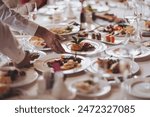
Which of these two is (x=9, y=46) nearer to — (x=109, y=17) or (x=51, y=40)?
(x=51, y=40)

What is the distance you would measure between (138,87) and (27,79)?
371mm

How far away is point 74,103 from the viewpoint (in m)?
0.92

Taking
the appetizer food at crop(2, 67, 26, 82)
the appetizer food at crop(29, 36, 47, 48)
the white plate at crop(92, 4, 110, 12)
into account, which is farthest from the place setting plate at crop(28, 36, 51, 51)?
the white plate at crop(92, 4, 110, 12)

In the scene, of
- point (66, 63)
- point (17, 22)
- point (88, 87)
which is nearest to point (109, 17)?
point (17, 22)

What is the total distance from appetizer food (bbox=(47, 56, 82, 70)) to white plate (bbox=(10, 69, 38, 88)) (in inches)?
3.3

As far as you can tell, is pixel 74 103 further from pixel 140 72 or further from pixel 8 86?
pixel 140 72

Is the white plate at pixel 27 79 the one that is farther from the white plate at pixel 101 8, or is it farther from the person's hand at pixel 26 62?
the white plate at pixel 101 8

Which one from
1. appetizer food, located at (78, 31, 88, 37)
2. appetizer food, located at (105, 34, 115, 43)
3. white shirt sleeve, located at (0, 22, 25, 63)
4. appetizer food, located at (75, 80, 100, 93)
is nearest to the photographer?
appetizer food, located at (75, 80, 100, 93)

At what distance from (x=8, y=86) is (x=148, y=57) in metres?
→ 0.65

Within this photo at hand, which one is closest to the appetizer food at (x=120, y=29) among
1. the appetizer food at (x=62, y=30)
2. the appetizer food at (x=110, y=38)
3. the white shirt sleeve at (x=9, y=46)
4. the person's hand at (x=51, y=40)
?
the appetizer food at (x=110, y=38)

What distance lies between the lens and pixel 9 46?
117cm

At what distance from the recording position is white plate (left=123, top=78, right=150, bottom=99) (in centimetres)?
97

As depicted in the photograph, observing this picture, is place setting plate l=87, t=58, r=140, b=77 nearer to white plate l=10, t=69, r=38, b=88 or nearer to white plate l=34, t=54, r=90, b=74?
white plate l=34, t=54, r=90, b=74

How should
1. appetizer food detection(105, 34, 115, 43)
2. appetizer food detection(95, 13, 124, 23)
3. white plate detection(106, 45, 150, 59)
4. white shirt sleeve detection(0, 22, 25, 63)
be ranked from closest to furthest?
white shirt sleeve detection(0, 22, 25, 63), white plate detection(106, 45, 150, 59), appetizer food detection(105, 34, 115, 43), appetizer food detection(95, 13, 124, 23)
